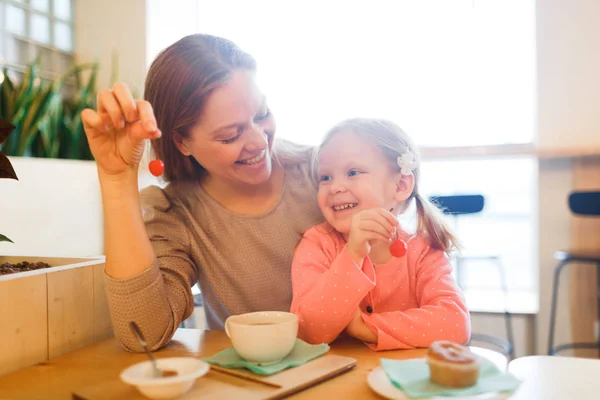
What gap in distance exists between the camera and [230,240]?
138 cm

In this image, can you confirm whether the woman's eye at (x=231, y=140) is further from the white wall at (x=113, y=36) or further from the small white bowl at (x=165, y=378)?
the white wall at (x=113, y=36)

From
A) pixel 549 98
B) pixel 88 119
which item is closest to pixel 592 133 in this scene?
pixel 549 98

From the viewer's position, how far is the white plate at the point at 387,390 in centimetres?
67

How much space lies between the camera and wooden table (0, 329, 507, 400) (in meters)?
0.76

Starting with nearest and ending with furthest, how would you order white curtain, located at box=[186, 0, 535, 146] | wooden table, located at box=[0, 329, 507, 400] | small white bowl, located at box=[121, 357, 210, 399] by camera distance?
small white bowl, located at box=[121, 357, 210, 399], wooden table, located at box=[0, 329, 507, 400], white curtain, located at box=[186, 0, 535, 146]

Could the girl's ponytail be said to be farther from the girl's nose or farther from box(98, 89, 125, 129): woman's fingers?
box(98, 89, 125, 129): woman's fingers

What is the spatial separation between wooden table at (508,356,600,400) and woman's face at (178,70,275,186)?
0.71 meters

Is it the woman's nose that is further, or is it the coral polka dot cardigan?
the woman's nose

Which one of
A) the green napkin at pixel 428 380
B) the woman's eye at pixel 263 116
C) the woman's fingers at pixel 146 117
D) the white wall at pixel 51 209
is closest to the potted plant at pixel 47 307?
the woman's fingers at pixel 146 117

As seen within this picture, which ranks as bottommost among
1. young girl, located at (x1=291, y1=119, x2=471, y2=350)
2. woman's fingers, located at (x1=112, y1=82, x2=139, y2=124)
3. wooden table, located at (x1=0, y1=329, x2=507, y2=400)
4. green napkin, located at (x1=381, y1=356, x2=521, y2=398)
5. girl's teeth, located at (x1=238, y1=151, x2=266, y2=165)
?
wooden table, located at (x1=0, y1=329, x2=507, y2=400)

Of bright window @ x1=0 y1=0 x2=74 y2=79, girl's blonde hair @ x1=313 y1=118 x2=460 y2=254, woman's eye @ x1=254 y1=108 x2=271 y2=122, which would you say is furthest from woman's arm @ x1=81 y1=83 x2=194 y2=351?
bright window @ x1=0 y1=0 x2=74 y2=79

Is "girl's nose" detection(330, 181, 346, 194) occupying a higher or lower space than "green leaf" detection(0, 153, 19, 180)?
lower

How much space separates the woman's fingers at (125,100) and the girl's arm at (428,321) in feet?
1.80

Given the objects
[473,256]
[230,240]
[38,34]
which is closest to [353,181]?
[230,240]
